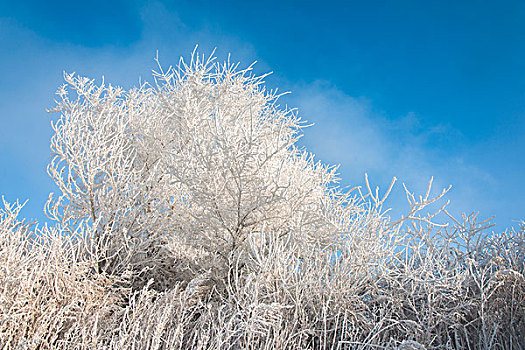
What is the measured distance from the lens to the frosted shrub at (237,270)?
4715 mm

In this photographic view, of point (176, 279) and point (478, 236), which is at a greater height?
point (478, 236)

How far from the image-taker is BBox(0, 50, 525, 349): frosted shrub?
15.5 ft

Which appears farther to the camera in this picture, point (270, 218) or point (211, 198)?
point (270, 218)

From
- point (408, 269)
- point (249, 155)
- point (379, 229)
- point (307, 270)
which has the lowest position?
point (307, 270)

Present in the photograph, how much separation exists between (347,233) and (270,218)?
51.2 inches

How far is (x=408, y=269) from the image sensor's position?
551 centimetres

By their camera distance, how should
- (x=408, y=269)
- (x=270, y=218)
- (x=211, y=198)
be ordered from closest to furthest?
(x=408, y=269) → (x=211, y=198) → (x=270, y=218)

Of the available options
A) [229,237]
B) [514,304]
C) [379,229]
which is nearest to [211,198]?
[229,237]

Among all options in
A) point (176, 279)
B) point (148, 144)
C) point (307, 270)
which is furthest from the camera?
point (148, 144)

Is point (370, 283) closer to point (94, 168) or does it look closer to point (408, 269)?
point (408, 269)

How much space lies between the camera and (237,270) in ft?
18.9

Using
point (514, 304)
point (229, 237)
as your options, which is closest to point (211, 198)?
point (229, 237)

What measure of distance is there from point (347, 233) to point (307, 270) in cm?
82

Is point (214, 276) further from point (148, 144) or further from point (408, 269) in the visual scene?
point (148, 144)
